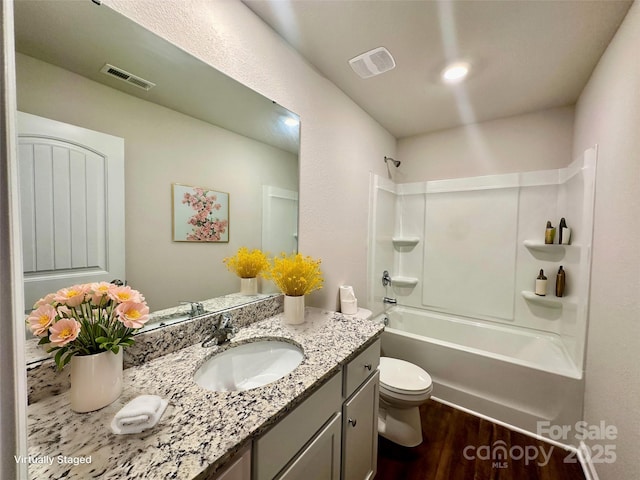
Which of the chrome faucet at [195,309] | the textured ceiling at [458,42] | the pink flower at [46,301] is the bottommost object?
the chrome faucet at [195,309]

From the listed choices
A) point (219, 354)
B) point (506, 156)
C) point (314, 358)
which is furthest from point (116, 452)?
point (506, 156)

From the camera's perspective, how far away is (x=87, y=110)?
0.81m

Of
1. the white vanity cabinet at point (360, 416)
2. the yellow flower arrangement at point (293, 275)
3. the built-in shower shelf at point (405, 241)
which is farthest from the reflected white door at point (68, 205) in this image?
the built-in shower shelf at point (405, 241)

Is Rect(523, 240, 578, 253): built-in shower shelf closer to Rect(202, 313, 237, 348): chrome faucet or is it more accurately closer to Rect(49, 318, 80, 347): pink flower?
Rect(202, 313, 237, 348): chrome faucet

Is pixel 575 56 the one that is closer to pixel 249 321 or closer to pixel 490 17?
pixel 490 17

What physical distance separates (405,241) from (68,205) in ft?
9.10

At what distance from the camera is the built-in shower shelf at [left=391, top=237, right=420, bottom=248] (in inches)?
112

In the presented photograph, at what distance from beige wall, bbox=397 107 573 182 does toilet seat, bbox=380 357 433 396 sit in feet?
6.59

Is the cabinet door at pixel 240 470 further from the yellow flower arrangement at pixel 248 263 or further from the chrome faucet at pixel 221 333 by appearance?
the yellow flower arrangement at pixel 248 263

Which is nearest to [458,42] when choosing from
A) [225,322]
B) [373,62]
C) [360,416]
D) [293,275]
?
[373,62]

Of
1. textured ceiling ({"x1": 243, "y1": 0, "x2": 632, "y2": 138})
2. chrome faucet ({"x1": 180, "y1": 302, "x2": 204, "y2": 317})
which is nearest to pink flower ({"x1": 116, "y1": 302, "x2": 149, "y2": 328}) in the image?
chrome faucet ({"x1": 180, "y1": 302, "x2": 204, "y2": 317})

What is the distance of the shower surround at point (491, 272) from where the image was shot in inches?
68.5

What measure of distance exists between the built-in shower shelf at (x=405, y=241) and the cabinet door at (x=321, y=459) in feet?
7.20

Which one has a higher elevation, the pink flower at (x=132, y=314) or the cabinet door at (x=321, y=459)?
the pink flower at (x=132, y=314)
